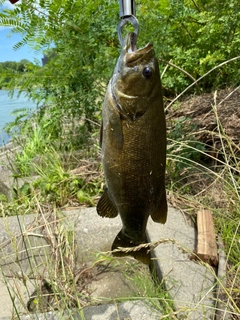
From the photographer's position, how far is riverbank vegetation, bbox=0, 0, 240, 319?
3623mm

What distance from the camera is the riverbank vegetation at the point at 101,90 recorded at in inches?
143

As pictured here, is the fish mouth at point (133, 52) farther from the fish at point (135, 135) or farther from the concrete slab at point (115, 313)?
the concrete slab at point (115, 313)

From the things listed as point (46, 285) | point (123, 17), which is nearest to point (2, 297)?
point (46, 285)

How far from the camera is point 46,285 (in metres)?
2.87

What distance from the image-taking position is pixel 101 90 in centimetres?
437

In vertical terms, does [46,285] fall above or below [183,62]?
below

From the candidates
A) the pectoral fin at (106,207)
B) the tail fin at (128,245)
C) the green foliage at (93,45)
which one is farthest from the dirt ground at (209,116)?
the pectoral fin at (106,207)

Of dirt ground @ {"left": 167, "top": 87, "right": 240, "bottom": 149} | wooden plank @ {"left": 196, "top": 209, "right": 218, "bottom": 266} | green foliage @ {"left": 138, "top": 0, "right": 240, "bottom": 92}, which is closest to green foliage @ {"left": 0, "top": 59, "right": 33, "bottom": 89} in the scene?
green foliage @ {"left": 138, "top": 0, "right": 240, "bottom": 92}

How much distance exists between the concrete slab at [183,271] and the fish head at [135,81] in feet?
3.09

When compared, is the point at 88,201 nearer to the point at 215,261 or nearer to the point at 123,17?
the point at 215,261

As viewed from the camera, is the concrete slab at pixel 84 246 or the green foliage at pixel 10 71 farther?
the green foliage at pixel 10 71

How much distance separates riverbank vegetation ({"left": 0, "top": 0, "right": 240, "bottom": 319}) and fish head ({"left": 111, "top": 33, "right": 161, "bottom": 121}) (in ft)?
5.93

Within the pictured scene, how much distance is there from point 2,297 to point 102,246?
1.04m

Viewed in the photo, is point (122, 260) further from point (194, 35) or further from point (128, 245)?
point (194, 35)
